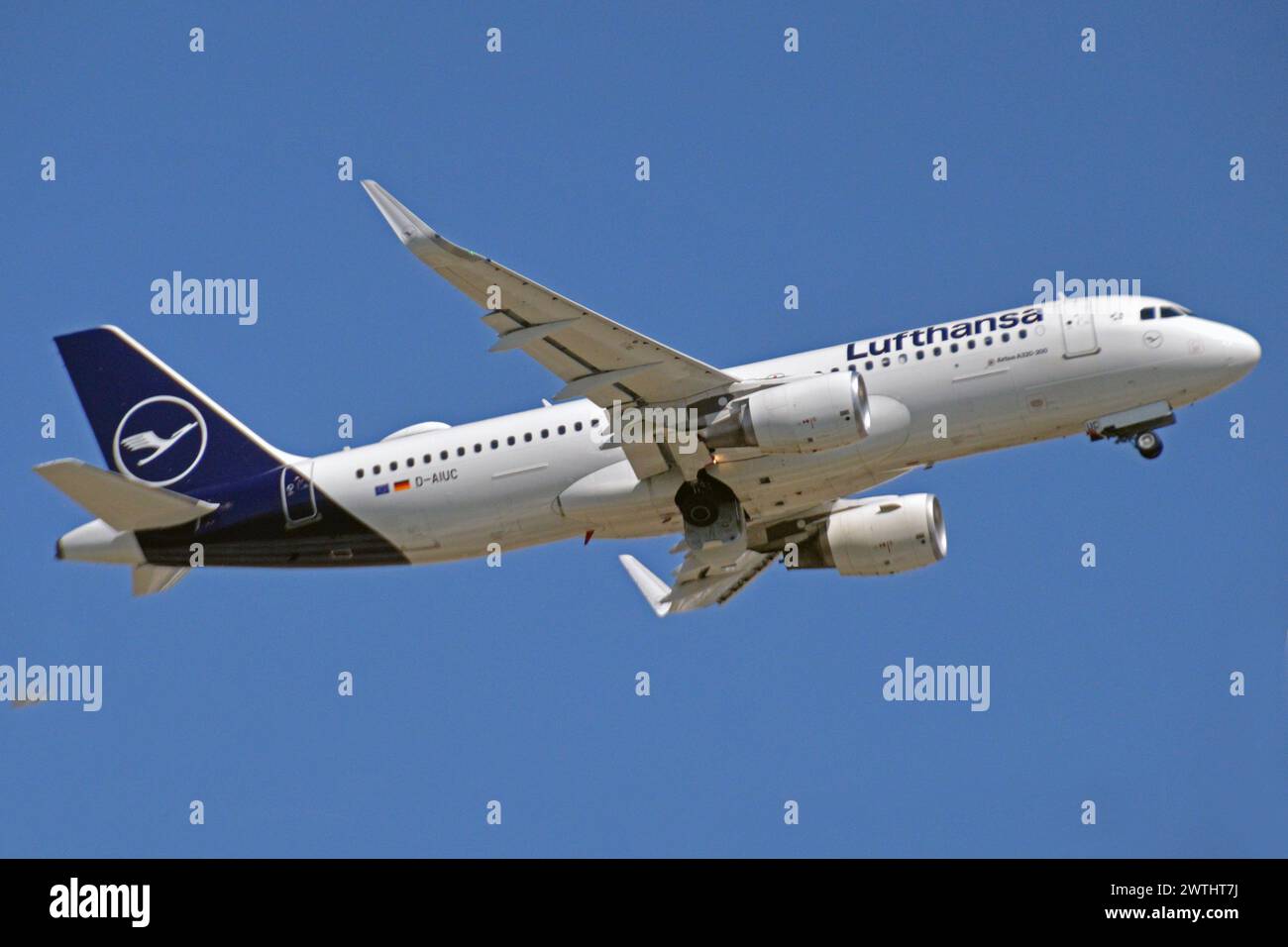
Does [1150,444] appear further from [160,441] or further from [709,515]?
[160,441]

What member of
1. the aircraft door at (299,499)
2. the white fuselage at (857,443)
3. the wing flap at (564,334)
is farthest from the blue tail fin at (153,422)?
the wing flap at (564,334)

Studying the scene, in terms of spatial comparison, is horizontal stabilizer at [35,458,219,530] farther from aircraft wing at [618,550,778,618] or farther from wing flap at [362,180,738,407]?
aircraft wing at [618,550,778,618]

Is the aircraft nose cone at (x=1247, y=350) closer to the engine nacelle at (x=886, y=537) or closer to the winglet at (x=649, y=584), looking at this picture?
the engine nacelle at (x=886, y=537)

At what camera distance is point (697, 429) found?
45438 mm

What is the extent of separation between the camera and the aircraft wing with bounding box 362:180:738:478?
132ft

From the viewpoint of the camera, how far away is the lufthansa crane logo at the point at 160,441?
5059 cm

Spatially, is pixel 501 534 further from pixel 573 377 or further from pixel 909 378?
pixel 909 378

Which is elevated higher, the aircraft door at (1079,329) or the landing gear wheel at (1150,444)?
the aircraft door at (1079,329)

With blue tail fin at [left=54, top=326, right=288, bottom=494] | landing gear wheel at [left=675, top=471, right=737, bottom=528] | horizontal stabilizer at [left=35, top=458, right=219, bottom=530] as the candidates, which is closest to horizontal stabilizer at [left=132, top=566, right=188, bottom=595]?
horizontal stabilizer at [left=35, top=458, right=219, bottom=530]

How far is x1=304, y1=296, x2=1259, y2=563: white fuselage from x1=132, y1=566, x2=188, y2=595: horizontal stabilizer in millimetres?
4197

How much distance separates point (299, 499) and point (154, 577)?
165 inches

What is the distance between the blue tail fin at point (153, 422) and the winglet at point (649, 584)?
Answer: 10.3 metres
